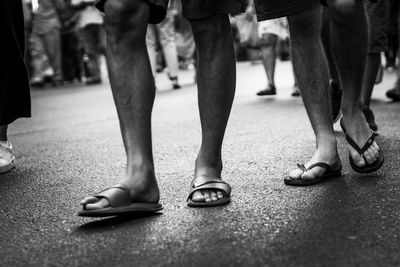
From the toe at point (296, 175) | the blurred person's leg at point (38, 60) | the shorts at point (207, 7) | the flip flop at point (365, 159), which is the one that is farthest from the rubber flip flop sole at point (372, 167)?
the blurred person's leg at point (38, 60)

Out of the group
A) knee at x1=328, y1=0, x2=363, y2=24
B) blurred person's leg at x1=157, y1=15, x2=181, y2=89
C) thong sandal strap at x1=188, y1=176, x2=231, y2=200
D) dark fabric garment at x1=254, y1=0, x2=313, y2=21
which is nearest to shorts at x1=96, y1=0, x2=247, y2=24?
dark fabric garment at x1=254, y1=0, x2=313, y2=21

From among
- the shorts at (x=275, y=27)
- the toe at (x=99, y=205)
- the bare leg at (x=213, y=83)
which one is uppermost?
the bare leg at (x=213, y=83)

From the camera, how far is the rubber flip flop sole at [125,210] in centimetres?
196

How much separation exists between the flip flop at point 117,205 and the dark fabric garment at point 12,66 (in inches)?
57.7

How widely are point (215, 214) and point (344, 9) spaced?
978mm

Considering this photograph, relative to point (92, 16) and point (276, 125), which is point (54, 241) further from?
point (92, 16)

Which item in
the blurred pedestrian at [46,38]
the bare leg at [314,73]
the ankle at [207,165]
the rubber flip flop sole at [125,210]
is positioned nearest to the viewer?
the rubber flip flop sole at [125,210]

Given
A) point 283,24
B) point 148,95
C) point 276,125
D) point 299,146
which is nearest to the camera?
point 148,95

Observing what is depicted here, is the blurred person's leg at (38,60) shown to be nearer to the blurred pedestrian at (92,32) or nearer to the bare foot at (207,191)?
the blurred pedestrian at (92,32)

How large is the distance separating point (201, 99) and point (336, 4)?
65 cm

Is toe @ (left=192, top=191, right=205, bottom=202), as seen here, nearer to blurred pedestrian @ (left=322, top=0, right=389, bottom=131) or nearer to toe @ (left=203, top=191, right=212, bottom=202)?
toe @ (left=203, top=191, right=212, bottom=202)

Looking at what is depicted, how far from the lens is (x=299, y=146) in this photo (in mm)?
3572

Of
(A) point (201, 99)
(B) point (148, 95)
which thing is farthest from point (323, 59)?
(B) point (148, 95)

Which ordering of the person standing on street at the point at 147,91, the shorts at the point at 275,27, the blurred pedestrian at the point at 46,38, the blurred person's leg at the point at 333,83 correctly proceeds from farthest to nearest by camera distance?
the blurred pedestrian at the point at 46,38
the shorts at the point at 275,27
the blurred person's leg at the point at 333,83
the person standing on street at the point at 147,91
